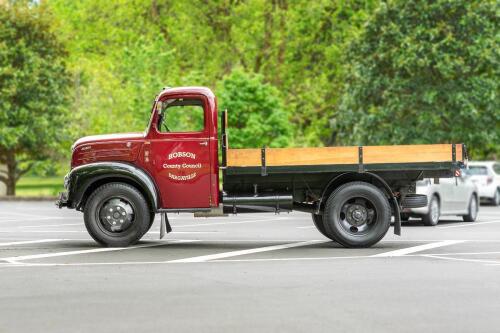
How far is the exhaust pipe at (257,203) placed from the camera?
16484 mm

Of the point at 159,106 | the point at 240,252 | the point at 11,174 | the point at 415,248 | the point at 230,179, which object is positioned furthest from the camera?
the point at 11,174

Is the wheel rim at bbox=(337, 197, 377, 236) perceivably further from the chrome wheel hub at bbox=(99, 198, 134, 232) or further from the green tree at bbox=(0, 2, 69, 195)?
the green tree at bbox=(0, 2, 69, 195)

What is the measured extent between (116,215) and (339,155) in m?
3.54

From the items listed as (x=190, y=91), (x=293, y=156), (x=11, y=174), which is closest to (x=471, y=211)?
(x=293, y=156)

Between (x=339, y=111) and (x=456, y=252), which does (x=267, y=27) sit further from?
(x=456, y=252)

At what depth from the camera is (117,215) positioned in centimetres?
1647

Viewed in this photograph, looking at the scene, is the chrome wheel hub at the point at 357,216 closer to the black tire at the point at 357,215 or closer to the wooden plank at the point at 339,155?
the black tire at the point at 357,215

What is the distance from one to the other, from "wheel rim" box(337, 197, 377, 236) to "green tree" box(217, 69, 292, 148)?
2782 centimetres

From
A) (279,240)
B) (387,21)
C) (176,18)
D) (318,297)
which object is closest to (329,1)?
(176,18)

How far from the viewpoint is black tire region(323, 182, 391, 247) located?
639 inches

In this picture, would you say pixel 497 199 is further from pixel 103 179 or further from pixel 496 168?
pixel 103 179

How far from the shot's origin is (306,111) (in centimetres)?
5419

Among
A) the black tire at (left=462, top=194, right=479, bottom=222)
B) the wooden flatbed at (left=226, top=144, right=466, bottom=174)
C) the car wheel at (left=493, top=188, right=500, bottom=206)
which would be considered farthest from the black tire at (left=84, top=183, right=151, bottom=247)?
the car wheel at (left=493, top=188, right=500, bottom=206)

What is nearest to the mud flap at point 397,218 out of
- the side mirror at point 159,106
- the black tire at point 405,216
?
the side mirror at point 159,106
